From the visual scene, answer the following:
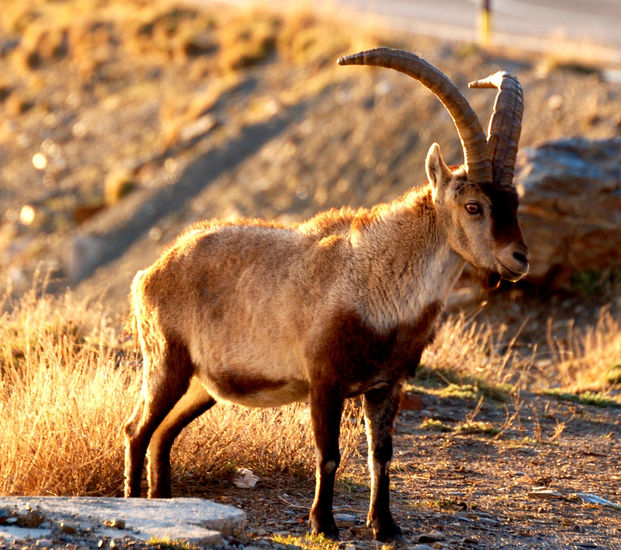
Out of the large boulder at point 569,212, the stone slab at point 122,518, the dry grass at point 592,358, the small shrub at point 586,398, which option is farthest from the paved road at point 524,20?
the stone slab at point 122,518

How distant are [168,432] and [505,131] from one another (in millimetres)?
2770

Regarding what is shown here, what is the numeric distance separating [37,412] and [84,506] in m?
1.72

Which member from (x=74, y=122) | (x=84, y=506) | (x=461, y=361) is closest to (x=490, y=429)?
(x=461, y=361)

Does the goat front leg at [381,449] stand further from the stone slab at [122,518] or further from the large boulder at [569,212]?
the large boulder at [569,212]

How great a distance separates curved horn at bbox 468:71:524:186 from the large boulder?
7090mm

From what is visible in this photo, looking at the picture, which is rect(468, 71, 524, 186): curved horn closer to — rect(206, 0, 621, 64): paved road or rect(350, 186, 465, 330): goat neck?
rect(350, 186, 465, 330): goat neck

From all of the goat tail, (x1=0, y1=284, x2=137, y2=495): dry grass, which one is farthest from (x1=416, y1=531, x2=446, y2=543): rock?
the goat tail

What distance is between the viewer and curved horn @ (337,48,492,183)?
6066mm

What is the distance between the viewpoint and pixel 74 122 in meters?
24.7

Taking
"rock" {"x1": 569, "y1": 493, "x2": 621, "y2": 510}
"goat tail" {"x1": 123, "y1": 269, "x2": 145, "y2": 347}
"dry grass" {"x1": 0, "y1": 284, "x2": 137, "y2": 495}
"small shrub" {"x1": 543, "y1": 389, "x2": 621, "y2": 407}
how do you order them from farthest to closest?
1. "small shrub" {"x1": 543, "y1": 389, "x2": 621, "y2": 407}
2. "rock" {"x1": 569, "y1": 493, "x2": 621, "y2": 510}
3. "goat tail" {"x1": 123, "y1": 269, "x2": 145, "y2": 347}
4. "dry grass" {"x1": 0, "y1": 284, "x2": 137, "y2": 495}

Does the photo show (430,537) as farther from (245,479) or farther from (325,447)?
(245,479)

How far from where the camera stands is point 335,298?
6.02 meters

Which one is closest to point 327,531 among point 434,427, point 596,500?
point 596,500

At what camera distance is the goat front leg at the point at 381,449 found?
623 cm
